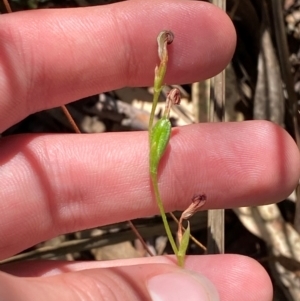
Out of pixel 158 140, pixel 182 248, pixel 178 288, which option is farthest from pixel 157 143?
pixel 178 288

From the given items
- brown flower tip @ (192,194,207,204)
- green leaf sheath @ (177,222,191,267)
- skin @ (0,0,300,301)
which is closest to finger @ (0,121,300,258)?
skin @ (0,0,300,301)

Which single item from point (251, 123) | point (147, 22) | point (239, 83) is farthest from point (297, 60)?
point (147, 22)

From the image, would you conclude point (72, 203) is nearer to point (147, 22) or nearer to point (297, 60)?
point (147, 22)

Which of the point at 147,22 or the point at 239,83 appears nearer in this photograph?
the point at 147,22

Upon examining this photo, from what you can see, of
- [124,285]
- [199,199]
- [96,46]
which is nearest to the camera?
[124,285]

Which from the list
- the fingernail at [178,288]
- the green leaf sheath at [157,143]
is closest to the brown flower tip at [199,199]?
the green leaf sheath at [157,143]

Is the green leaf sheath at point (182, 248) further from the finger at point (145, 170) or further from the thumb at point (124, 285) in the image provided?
the finger at point (145, 170)

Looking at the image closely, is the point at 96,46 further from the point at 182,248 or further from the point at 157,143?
the point at 182,248

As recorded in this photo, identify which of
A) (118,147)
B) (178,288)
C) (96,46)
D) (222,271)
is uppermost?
(96,46)
